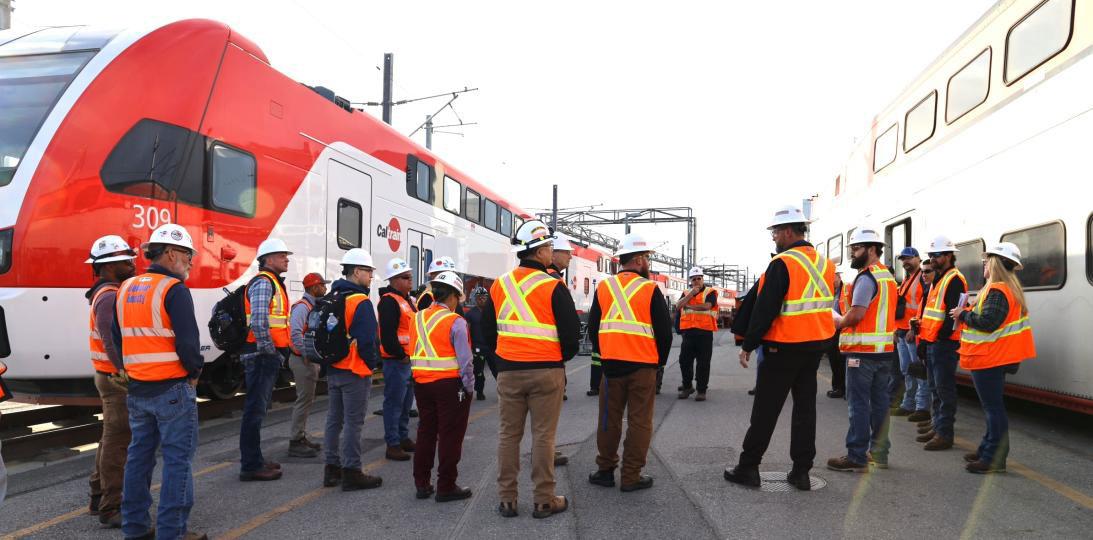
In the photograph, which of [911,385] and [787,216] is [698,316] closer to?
[911,385]

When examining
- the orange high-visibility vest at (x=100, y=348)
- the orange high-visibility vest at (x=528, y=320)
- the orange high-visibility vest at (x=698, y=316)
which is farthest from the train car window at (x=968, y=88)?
the orange high-visibility vest at (x=100, y=348)

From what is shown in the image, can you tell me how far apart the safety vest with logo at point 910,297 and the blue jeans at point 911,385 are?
0.51 ft

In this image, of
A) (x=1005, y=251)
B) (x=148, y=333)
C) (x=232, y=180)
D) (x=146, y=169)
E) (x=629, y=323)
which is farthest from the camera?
(x=232, y=180)

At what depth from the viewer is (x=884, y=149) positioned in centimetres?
1086

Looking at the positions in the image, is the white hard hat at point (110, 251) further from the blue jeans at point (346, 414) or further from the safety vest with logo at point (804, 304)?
the safety vest with logo at point (804, 304)

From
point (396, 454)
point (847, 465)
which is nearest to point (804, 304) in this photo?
point (847, 465)

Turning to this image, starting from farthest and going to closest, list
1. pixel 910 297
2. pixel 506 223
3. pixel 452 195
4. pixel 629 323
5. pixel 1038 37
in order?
pixel 506 223, pixel 452 195, pixel 910 297, pixel 1038 37, pixel 629 323

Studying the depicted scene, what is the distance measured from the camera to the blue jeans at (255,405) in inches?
205

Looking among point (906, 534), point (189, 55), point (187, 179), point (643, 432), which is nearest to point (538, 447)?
point (643, 432)

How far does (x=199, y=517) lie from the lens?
438 cm

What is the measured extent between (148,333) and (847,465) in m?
4.85

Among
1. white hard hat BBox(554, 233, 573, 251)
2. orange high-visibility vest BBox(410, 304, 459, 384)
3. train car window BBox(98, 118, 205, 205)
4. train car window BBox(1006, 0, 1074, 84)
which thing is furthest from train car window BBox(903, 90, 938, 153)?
train car window BBox(98, 118, 205, 205)

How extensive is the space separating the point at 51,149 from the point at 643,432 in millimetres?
5196

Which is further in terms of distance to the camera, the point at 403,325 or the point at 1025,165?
the point at 1025,165
